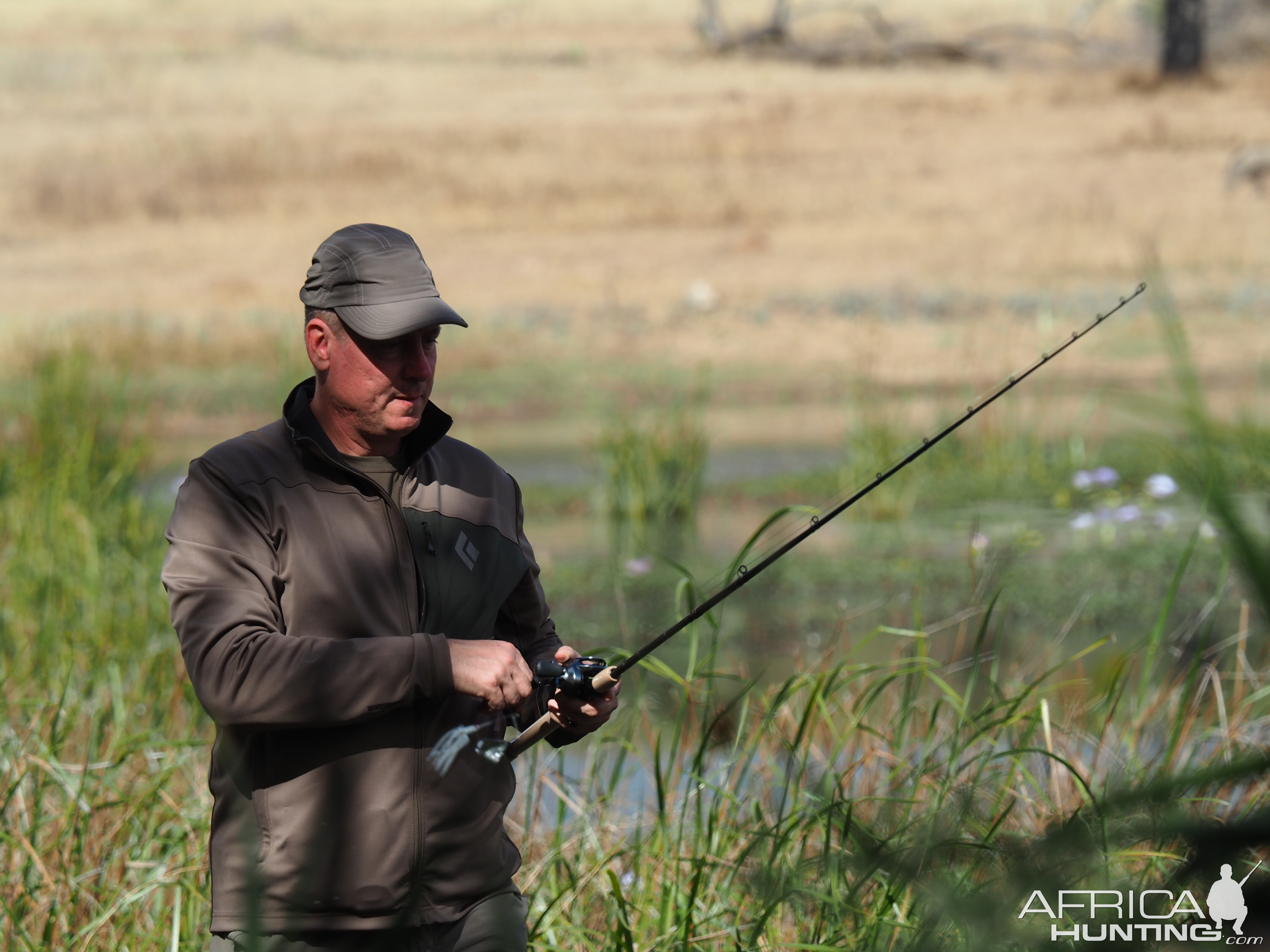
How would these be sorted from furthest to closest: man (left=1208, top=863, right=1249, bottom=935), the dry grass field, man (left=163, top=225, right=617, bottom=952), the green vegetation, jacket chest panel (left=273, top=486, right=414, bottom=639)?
1. the dry grass field
2. jacket chest panel (left=273, top=486, right=414, bottom=639)
3. man (left=163, top=225, right=617, bottom=952)
4. the green vegetation
5. man (left=1208, top=863, right=1249, bottom=935)

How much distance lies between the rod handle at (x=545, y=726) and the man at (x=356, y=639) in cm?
2

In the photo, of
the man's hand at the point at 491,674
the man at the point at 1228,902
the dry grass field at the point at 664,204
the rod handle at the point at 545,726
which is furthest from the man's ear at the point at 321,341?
the dry grass field at the point at 664,204

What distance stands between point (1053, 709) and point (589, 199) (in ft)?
58.0

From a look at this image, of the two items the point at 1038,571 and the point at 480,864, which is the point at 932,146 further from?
the point at 480,864

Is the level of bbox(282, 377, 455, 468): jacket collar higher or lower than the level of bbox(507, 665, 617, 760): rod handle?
higher

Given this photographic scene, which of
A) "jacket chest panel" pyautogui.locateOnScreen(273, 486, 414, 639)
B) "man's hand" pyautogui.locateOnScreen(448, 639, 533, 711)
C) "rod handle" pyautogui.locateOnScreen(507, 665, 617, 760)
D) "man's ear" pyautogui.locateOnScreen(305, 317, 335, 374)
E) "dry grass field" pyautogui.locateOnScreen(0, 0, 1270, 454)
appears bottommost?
"dry grass field" pyautogui.locateOnScreen(0, 0, 1270, 454)

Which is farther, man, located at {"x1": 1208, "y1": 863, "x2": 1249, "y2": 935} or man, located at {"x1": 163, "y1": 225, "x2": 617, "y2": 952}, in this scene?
man, located at {"x1": 163, "y1": 225, "x2": 617, "y2": 952}

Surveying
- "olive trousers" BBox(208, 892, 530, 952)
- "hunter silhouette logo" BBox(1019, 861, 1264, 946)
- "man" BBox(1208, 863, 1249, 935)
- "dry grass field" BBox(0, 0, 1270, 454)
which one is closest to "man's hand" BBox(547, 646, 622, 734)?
"olive trousers" BBox(208, 892, 530, 952)

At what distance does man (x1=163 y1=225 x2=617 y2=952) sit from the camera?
6.06ft

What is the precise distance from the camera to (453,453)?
218 cm

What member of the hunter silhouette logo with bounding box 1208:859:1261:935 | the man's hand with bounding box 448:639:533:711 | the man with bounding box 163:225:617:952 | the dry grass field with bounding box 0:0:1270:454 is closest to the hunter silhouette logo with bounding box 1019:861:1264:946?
the hunter silhouette logo with bounding box 1208:859:1261:935

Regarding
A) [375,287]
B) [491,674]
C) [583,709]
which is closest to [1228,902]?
[491,674]

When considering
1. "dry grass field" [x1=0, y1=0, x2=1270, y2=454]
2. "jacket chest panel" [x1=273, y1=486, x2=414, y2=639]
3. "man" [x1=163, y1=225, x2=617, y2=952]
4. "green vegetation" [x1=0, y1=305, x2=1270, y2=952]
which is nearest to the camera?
"green vegetation" [x1=0, y1=305, x2=1270, y2=952]

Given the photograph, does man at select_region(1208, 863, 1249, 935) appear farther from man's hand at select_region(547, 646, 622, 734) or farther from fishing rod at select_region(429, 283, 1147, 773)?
man's hand at select_region(547, 646, 622, 734)
